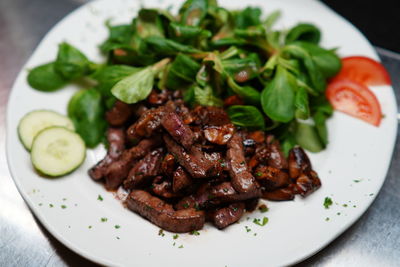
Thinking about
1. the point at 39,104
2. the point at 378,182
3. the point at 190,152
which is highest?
the point at 39,104

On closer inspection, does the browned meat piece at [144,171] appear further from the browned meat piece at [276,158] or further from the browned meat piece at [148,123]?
the browned meat piece at [276,158]

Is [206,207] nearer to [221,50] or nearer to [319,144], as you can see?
[319,144]

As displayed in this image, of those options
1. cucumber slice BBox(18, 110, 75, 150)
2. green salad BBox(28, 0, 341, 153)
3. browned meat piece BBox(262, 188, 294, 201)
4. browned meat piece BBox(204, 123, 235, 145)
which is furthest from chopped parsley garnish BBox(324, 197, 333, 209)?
cucumber slice BBox(18, 110, 75, 150)

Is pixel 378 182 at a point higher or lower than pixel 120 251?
lower

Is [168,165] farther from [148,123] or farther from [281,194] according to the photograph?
[281,194]

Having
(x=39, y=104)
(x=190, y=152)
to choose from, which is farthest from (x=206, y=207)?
(x=39, y=104)

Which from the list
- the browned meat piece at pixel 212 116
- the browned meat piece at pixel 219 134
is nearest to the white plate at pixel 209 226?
the browned meat piece at pixel 219 134
